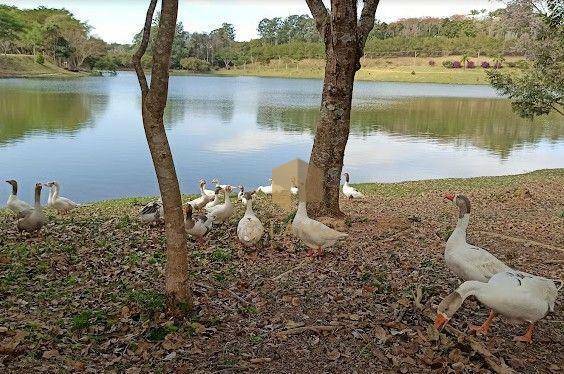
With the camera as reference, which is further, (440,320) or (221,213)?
(221,213)

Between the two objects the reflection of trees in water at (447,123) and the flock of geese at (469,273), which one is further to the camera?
the reflection of trees in water at (447,123)

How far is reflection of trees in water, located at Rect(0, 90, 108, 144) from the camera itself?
30.8 metres

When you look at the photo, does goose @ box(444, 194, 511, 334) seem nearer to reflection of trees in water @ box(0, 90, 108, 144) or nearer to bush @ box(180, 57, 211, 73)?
reflection of trees in water @ box(0, 90, 108, 144)

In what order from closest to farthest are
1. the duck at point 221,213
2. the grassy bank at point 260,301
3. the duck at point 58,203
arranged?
the grassy bank at point 260,301
the duck at point 221,213
the duck at point 58,203

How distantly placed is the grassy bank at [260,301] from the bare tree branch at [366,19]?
345 cm

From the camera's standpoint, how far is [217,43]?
141m

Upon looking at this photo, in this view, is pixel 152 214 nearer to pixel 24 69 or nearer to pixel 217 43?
pixel 24 69

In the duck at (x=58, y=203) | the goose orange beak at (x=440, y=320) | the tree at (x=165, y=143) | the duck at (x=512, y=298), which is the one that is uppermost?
the tree at (x=165, y=143)

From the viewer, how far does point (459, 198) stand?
7.59m

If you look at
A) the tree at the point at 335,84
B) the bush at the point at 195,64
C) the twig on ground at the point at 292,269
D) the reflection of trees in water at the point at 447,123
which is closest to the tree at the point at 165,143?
the twig on ground at the point at 292,269

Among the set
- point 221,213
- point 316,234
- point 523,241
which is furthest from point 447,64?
point 316,234

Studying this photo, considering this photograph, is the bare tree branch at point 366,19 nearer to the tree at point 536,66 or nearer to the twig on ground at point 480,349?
the twig on ground at point 480,349

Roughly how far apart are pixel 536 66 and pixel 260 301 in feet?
58.9

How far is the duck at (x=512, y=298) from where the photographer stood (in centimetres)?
553
